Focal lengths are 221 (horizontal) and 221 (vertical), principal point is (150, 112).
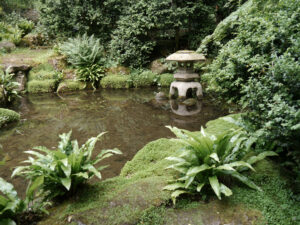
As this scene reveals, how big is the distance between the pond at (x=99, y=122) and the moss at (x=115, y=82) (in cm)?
149

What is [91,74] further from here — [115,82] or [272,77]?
[272,77]

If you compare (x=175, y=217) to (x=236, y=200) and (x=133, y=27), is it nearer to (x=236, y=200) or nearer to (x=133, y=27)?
(x=236, y=200)

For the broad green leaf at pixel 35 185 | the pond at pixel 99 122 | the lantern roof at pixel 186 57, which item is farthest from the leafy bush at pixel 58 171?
the lantern roof at pixel 186 57

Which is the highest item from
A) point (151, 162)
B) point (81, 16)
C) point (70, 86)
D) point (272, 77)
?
point (81, 16)

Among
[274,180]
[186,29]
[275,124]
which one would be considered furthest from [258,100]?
[186,29]

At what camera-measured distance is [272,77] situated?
2.57 metres

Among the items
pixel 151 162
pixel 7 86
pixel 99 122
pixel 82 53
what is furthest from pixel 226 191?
pixel 82 53

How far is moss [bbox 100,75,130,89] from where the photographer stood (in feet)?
37.5

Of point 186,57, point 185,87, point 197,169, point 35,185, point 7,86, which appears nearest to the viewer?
point 35,185

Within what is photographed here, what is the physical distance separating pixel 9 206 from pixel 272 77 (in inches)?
122

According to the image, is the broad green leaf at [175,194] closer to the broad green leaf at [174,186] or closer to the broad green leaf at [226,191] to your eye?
the broad green leaf at [174,186]

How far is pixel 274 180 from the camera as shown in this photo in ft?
8.59

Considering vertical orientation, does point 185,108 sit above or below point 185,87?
below

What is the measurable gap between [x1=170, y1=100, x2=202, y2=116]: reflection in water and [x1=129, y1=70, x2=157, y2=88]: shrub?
3.27 meters
